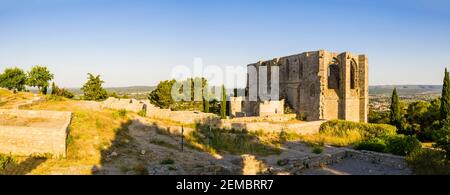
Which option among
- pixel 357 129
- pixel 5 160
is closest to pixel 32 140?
pixel 5 160

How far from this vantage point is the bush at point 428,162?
46.4ft

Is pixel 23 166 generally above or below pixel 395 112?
below

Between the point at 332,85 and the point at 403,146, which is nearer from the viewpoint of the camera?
the point at 403,146

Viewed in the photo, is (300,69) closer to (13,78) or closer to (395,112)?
(395,112)

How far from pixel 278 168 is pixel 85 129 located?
9930mm

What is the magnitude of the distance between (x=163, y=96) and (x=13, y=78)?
19483 mm

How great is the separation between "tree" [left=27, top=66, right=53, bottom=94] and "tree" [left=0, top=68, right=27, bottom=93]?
127cm

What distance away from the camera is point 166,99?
4638cm

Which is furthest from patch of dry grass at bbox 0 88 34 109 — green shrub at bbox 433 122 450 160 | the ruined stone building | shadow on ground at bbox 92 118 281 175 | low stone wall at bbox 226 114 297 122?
green shrub at bbox 433 122 450 160

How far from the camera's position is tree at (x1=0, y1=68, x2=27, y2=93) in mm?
43969

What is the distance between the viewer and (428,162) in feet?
50.0
